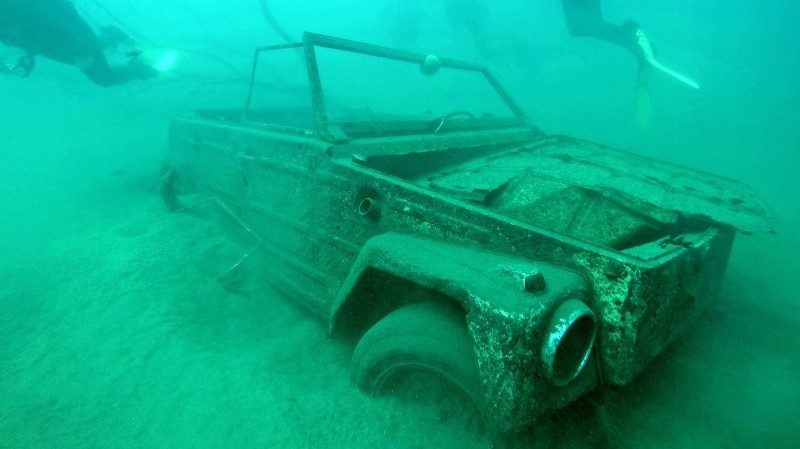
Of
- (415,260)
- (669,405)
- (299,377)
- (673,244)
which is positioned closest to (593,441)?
(669,405)

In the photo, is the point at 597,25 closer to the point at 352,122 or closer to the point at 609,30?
the point at 609,30

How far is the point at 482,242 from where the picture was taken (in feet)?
5.66

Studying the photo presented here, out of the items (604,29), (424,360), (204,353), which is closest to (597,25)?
(604,29)

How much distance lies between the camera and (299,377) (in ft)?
7.61

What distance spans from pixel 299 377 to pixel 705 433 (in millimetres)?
2089

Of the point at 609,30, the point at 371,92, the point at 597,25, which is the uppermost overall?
the point at 597,25

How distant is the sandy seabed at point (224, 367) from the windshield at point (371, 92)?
1551 mm

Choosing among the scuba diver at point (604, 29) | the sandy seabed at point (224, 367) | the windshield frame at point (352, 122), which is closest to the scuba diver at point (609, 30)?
the scuba diver at point (604, 29)

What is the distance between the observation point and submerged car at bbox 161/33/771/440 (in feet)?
4.46

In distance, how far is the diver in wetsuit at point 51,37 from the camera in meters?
6.79

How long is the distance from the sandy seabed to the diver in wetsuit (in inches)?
199

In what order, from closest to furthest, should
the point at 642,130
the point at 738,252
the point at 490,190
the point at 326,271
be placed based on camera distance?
the point at 490,190 → the point at 326,271 → the point at 738,252 → the point at 642,130

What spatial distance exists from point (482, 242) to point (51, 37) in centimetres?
968

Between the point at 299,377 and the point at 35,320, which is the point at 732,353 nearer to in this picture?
the point at 299,377
